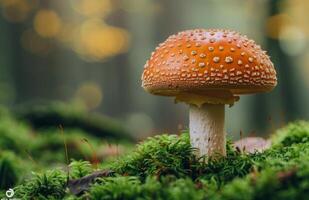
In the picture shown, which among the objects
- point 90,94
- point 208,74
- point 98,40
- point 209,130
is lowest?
point 90,94

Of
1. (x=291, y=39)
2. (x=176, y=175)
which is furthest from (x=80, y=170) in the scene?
A: (x=291, y=39)

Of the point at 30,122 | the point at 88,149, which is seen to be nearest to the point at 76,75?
the point at 30,122

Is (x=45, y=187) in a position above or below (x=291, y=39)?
below

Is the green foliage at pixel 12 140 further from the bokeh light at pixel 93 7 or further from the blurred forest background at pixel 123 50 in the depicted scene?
the bokeh light at pixel 93 7

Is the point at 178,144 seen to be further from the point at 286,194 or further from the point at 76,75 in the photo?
the point at 76,75

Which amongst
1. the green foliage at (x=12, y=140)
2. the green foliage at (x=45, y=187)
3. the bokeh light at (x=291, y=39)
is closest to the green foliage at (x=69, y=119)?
the green foliage at (x=12, y=140)

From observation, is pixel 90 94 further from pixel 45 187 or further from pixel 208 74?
pixel 208 74
